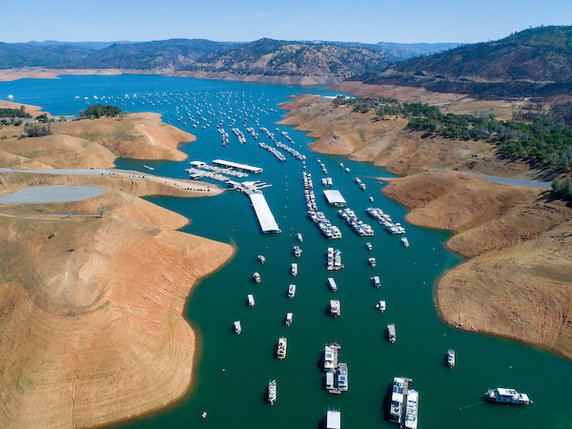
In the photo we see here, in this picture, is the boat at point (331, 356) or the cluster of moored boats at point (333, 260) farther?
the cluster of moored boats at point (333, 260)

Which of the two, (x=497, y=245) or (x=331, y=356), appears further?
(x=497, y=245)

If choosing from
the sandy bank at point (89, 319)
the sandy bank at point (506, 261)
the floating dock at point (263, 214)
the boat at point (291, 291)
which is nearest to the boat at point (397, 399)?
the sandy bank at point (506, 261)

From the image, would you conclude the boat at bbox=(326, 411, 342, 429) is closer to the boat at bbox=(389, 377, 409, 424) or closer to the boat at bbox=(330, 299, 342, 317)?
the boat at bbox=(389, 377, 409, 424)

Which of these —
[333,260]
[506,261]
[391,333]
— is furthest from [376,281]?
[506,261]

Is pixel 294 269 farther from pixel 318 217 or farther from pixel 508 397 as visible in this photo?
pixel 508 397

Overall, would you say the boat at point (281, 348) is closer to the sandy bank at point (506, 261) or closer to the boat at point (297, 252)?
the boat at point (297, 252)

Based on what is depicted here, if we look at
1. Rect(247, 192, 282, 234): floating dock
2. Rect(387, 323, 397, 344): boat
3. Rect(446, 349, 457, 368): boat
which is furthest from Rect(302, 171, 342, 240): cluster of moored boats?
Rect(446, 349, 457, 368): boat

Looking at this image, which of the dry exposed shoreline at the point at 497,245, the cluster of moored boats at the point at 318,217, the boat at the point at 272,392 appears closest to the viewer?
the boat at the point at 272,392
